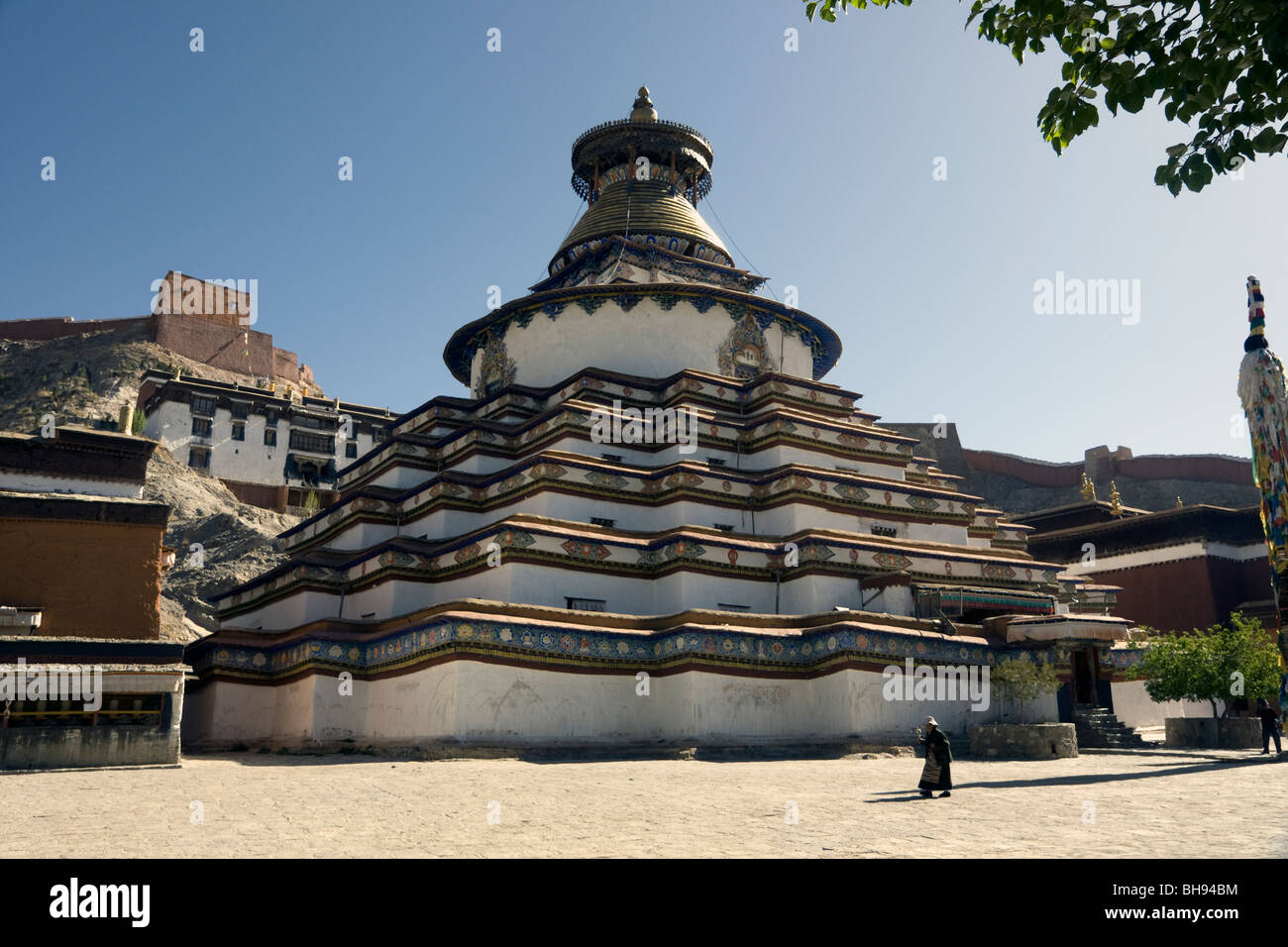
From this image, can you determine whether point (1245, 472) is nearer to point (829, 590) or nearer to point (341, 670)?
point (829, 590)

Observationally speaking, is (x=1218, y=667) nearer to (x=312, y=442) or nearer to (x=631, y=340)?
(x=631, y=340)

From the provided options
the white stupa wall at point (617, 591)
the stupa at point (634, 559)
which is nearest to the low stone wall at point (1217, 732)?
the stupa at point (634, 559)

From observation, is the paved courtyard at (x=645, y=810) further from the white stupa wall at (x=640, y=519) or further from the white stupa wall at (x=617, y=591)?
the white stupa wall at (x=640, y=519)

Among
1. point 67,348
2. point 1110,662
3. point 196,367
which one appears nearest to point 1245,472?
point 1110,662

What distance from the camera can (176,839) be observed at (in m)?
8.19

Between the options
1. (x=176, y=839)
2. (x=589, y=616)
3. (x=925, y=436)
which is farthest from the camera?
(x=925, y=436)

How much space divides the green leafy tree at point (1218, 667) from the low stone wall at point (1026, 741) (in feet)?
9.82

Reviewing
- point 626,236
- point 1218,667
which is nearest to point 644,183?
point 626,236

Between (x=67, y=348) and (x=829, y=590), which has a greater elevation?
(x=67, y=348)

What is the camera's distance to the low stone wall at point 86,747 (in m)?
15.3

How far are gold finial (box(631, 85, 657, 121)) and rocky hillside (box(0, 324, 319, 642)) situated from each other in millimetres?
21774

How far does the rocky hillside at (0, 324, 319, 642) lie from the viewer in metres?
45.2
